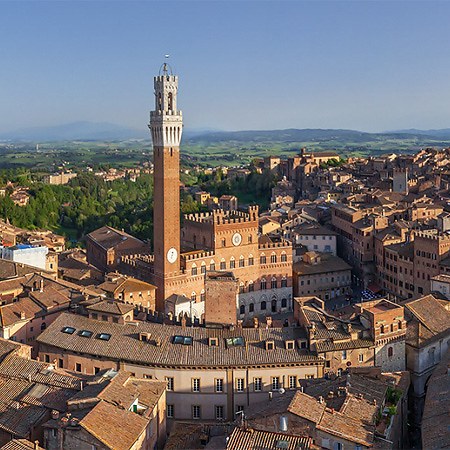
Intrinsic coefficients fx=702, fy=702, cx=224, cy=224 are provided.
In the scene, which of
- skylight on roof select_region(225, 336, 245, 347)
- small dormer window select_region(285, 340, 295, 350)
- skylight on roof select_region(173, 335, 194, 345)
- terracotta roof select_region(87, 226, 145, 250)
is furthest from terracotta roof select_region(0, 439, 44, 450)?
terracotta roof select_region(87, 226, 145, 250)

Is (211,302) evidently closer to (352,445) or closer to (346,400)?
(346,400)

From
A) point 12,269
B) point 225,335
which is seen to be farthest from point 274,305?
point 225,335

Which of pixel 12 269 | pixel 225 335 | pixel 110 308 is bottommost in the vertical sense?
pixel 12 269

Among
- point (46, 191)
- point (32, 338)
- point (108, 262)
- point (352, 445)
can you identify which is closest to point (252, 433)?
point (352, 445)

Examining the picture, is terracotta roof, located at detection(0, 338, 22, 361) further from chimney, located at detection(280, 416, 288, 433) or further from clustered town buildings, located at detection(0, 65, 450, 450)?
chimney, located at detection(280, 416, 288, 433)

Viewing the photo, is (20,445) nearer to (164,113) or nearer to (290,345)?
(290,345)

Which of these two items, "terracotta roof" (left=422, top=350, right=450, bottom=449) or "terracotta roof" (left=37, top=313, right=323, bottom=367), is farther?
"terracotta roof" (left=37, top=313, right=323, bottom=367)

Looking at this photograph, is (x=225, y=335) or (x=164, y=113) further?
(x=164, y=113)
